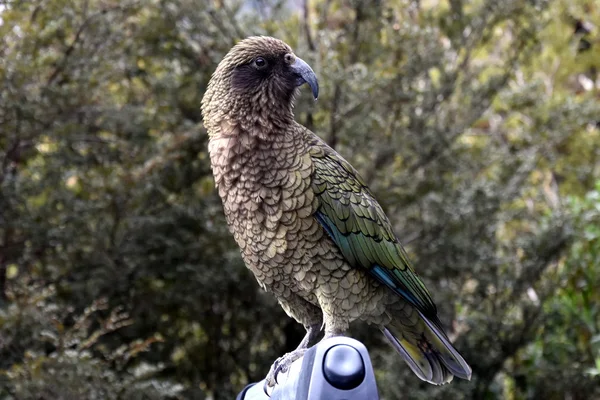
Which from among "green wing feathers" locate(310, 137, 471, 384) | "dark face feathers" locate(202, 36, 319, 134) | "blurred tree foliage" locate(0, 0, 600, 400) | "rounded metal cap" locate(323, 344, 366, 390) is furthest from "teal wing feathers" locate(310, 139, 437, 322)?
"blurred tree foliage" locate(0, 0, 600, 400)

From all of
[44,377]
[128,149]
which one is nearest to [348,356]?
→ [44,377]

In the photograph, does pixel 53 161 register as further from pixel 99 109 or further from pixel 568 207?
pixel 568 207

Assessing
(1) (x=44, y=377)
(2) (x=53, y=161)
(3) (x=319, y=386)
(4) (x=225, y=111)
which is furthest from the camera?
(2) (x=53, y=161)

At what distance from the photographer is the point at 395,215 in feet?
19.9

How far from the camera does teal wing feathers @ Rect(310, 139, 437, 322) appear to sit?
2820 mm

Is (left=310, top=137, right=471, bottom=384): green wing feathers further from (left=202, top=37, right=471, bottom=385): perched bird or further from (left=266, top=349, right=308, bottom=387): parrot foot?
(left=266, top=349, right=308, bottom=387): parrot foot

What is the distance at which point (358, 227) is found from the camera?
2.89 metres

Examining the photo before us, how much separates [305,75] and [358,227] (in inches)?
25.5

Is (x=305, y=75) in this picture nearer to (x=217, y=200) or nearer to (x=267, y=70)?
(x=267, y=70)

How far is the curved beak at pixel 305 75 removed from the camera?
112 inches

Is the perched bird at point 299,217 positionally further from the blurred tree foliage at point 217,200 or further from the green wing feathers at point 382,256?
the blurred tree foliage at point 217,200

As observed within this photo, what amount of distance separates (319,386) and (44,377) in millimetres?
2793

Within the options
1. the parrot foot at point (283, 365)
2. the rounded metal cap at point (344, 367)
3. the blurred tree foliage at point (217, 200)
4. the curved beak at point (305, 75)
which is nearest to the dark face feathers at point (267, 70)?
the curved beak at point (305, 75)

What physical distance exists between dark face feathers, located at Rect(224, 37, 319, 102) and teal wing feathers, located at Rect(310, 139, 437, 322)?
26cm
